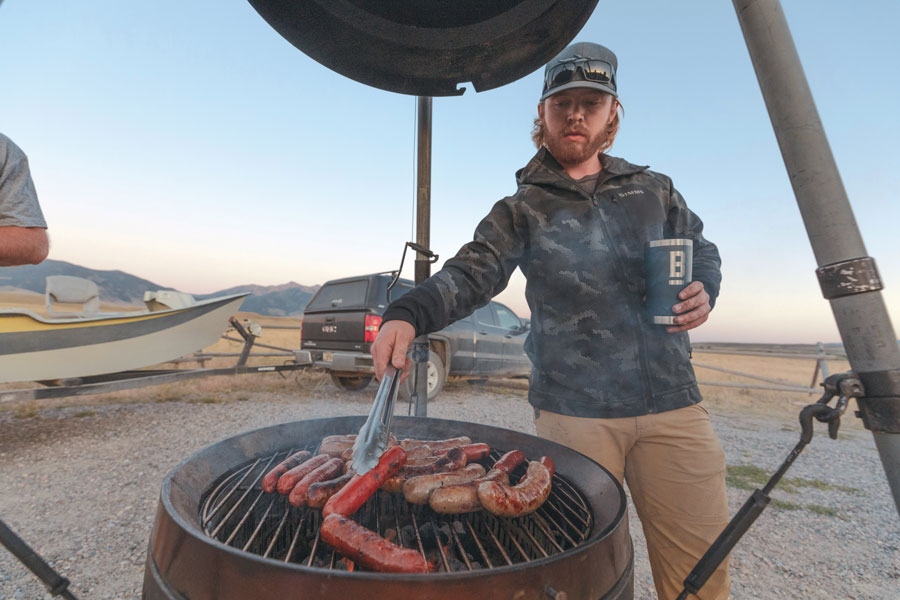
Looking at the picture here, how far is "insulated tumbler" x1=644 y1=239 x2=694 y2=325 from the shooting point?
1.51m

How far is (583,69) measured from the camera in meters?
1.83

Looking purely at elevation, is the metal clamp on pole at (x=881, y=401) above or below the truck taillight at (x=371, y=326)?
below

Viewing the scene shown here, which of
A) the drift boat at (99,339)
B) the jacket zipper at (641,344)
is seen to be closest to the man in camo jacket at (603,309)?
the jacket zipper at (641,344)

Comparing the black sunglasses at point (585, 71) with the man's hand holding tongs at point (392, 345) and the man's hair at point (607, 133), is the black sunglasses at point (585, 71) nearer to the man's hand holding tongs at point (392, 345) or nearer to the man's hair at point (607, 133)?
the man's hair at point (607, 133)

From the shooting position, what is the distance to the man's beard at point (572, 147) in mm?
1950

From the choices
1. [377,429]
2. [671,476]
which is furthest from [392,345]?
[671,476]

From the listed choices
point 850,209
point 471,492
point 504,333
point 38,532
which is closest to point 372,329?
point 504,333

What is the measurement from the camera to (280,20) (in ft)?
5.48

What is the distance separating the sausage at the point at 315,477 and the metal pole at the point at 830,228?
5.20 feet

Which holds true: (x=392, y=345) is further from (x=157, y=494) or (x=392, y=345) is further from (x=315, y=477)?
(x=157, y=494)

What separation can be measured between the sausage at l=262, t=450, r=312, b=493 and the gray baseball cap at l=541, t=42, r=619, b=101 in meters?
1.98

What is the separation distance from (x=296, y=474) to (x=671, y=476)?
157 centimetres

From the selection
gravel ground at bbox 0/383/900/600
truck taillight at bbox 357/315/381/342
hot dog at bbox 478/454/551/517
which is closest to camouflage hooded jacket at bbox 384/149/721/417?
hot dog at bbox 478/454/551/517

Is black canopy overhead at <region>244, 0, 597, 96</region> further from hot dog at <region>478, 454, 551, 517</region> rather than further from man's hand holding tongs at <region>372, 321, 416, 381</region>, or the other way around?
hot dog at <region>478, 454, 551, 517</region>
